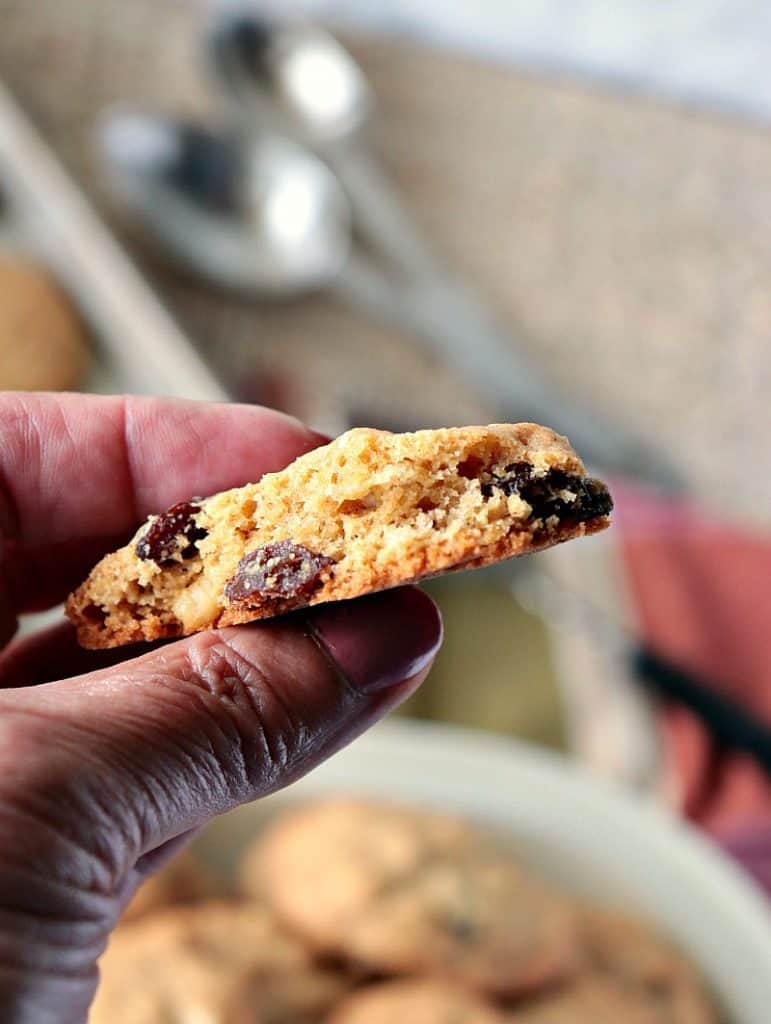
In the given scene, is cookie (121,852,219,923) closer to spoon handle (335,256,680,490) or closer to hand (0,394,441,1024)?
Result: hand (0,394,441,1024)

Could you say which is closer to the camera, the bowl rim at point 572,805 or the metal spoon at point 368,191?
the bowl rim at point 572,805

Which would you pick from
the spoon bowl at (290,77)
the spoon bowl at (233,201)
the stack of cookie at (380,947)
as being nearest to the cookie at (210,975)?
the stack of cookie at (380,947)

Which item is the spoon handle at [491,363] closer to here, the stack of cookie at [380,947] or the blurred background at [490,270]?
the blurred background at [490,270]

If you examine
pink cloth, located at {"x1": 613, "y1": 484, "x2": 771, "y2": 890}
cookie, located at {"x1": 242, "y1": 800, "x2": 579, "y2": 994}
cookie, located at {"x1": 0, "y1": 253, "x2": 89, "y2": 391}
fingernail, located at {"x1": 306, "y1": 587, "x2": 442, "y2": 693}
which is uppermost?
fingernail, located at {"x1": 306, "y1": 587, "x2": 442, "y2": 693}

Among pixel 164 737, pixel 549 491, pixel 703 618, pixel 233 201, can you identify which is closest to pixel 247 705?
pixel 164 737

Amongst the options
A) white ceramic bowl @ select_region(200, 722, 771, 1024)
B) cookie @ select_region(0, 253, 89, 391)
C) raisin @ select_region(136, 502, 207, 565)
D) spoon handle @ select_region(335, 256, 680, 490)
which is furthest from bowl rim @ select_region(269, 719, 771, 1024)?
cookie @ select_region(0, 253, 89, 391)

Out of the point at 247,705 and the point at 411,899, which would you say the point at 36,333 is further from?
the point at 247,705
